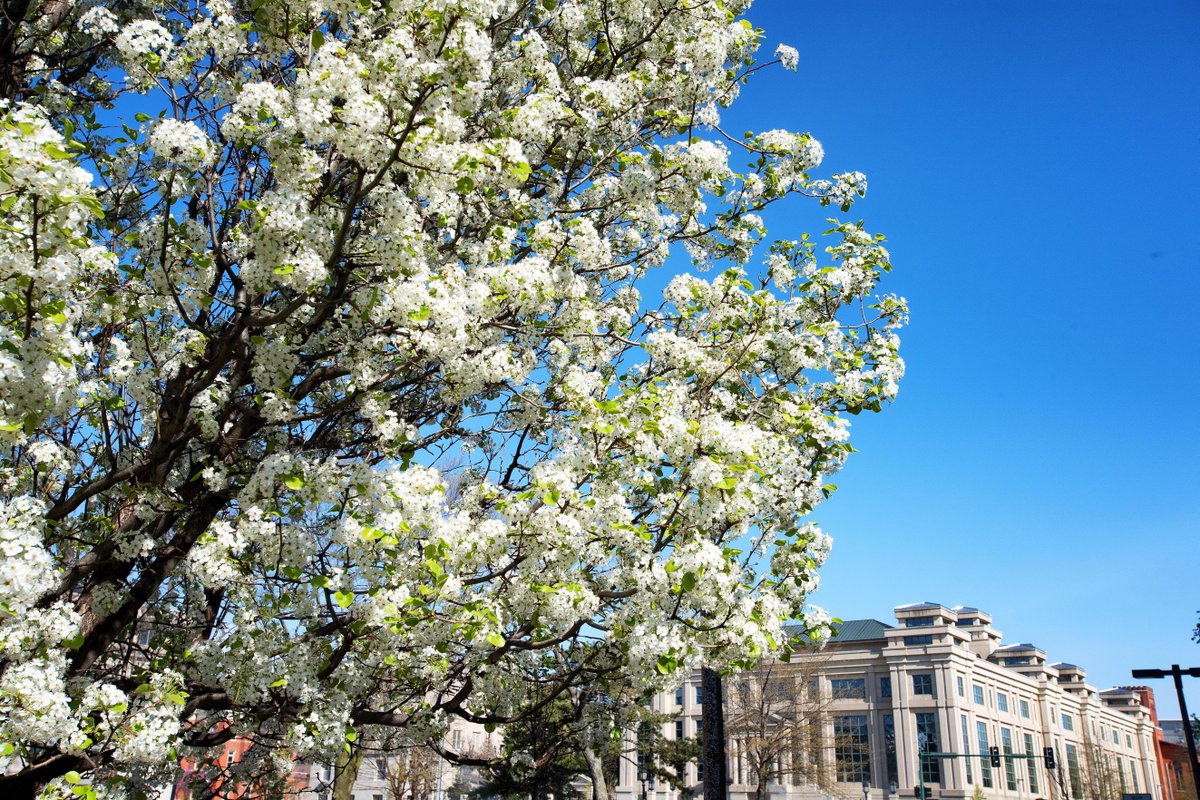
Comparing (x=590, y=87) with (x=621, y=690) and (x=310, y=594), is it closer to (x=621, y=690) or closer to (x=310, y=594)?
(x=310, y=594)

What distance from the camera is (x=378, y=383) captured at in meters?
6.91

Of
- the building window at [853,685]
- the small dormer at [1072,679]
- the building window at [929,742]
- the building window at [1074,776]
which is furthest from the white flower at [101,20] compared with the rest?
the small dormer at [1072,679]

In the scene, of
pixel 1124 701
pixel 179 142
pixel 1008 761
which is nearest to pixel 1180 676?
pixel 179 142

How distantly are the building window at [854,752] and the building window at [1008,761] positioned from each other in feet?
41.3

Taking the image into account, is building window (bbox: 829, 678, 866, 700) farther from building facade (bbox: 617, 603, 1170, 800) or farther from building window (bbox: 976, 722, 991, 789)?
building window (bbox: 976, 722, 991, 789)

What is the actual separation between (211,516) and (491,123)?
439 centimetres

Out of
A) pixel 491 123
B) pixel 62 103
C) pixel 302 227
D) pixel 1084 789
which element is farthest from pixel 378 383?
pixel 1084 789

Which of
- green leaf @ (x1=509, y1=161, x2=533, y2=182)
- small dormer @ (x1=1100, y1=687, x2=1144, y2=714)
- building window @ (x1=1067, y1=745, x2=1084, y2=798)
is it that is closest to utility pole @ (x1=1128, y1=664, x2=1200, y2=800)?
green leaf @ (x1=509, y1=161, x2=533, y2=182)

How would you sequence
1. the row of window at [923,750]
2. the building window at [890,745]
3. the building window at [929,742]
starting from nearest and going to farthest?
the building window at [929,742]
the row of window at [923,750]
the building window at [890,745]

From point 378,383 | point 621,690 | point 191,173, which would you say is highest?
point 191,173

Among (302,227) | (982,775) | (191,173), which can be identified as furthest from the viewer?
(982,775)

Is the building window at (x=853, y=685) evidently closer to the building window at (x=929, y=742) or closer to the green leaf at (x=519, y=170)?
the building window at (x=929, y=742)

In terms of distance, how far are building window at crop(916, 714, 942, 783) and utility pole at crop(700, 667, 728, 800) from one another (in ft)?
197

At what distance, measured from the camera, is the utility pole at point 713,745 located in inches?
504
